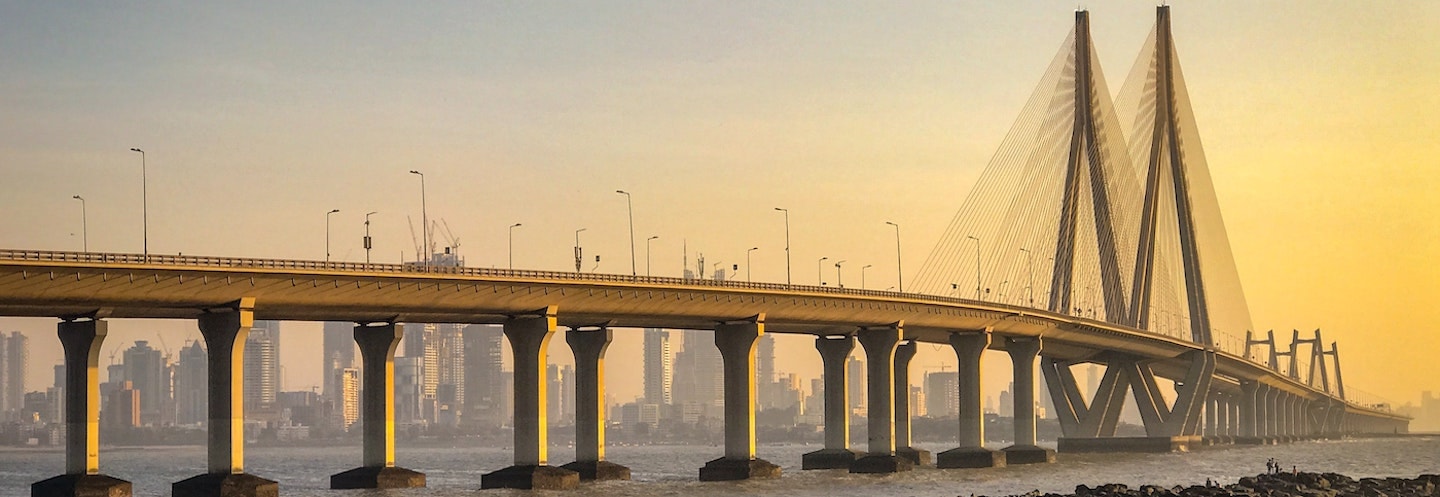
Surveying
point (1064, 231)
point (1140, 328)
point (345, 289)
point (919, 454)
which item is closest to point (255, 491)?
point (345, 289)

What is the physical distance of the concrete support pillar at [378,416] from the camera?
99.8 m

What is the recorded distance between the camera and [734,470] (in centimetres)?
11550

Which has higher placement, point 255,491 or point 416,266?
point 416,266

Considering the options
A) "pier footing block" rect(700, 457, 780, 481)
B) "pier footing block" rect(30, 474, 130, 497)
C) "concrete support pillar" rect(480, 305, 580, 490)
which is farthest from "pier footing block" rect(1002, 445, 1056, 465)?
"pier footing block" rect(30, 474, 130, 497)

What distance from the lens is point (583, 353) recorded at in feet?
370

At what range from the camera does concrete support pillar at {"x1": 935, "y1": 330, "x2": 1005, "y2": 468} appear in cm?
13862

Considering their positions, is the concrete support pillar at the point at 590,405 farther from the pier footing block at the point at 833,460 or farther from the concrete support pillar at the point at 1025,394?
the concrete support pillar at the point at 1025,394

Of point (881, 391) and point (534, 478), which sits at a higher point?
point (881, 391)

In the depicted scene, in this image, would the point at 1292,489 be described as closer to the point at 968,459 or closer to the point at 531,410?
the point at 531,410

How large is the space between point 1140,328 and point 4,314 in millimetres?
97553

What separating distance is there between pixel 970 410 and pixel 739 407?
98.0 ft

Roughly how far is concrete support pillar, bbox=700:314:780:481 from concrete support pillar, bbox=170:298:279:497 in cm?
3377

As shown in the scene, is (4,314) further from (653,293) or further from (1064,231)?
(1064,231)

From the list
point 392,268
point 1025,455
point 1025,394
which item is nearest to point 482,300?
point 392,268
